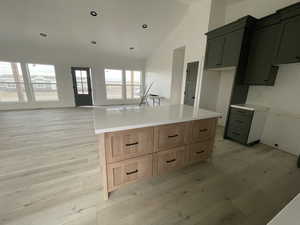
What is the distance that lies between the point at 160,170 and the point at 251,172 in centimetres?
145

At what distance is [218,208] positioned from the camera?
1390mm

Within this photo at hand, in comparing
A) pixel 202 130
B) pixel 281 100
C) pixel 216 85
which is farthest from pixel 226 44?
pixel 202 130

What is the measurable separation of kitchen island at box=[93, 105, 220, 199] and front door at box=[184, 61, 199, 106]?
7.63 ft

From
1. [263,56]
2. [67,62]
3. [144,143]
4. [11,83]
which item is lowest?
[144,143]

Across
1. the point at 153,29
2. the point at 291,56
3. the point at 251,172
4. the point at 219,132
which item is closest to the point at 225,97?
the point at 219,132

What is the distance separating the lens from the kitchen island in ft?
4.26

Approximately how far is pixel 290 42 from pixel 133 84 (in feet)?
20.8

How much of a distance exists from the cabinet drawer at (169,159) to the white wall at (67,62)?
598 centimetres

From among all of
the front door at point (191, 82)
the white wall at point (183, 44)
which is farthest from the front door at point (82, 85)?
the front door at point (191, 82)

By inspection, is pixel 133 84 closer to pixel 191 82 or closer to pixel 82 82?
pixel 82 82

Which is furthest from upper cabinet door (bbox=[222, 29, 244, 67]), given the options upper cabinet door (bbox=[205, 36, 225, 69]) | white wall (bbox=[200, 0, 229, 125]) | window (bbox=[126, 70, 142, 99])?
window (bbox=[126, 70, 142, 99])

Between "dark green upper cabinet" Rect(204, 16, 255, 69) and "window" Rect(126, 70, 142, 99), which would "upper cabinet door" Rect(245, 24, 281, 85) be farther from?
"window" Rect(126, 70, 142, 99)

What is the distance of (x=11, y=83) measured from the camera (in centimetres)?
518

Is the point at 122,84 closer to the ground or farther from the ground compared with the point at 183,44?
closer to the ground
